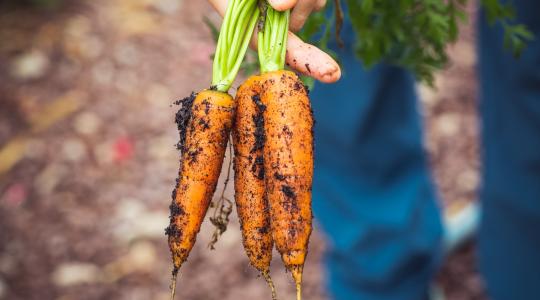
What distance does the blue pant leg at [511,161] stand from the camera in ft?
6.73

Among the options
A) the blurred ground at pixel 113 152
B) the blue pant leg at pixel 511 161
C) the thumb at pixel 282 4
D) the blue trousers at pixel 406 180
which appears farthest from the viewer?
the blurred ground at pixel 113 152

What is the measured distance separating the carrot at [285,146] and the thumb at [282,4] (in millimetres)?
46

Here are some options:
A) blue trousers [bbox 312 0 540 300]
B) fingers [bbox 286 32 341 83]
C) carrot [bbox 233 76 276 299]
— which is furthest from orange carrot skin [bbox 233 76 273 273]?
blue trousers [bbox 312 0 540 300]

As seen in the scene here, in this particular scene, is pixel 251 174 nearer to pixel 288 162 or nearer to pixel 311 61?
pixel 288 162

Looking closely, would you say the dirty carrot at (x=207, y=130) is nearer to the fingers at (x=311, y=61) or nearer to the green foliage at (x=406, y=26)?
the fingers at (x=311, y=61)

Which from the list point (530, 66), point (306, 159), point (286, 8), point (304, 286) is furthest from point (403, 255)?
point (286, 8)

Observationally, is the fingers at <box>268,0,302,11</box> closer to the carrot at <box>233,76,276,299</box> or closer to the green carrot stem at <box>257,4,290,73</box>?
the green carrot stem at <box>257,4,290,73</box>

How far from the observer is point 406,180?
2.57 metres

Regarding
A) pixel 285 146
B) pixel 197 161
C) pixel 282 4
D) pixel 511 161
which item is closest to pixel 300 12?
pixel 282 4

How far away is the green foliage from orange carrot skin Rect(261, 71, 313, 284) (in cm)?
22

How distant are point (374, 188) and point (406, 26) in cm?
110

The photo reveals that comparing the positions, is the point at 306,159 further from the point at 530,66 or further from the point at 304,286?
the point at 304,286

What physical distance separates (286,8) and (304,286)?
204cm

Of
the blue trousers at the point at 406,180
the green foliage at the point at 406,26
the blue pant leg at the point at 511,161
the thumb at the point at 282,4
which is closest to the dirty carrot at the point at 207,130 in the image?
the thumb at the point at 282,4
